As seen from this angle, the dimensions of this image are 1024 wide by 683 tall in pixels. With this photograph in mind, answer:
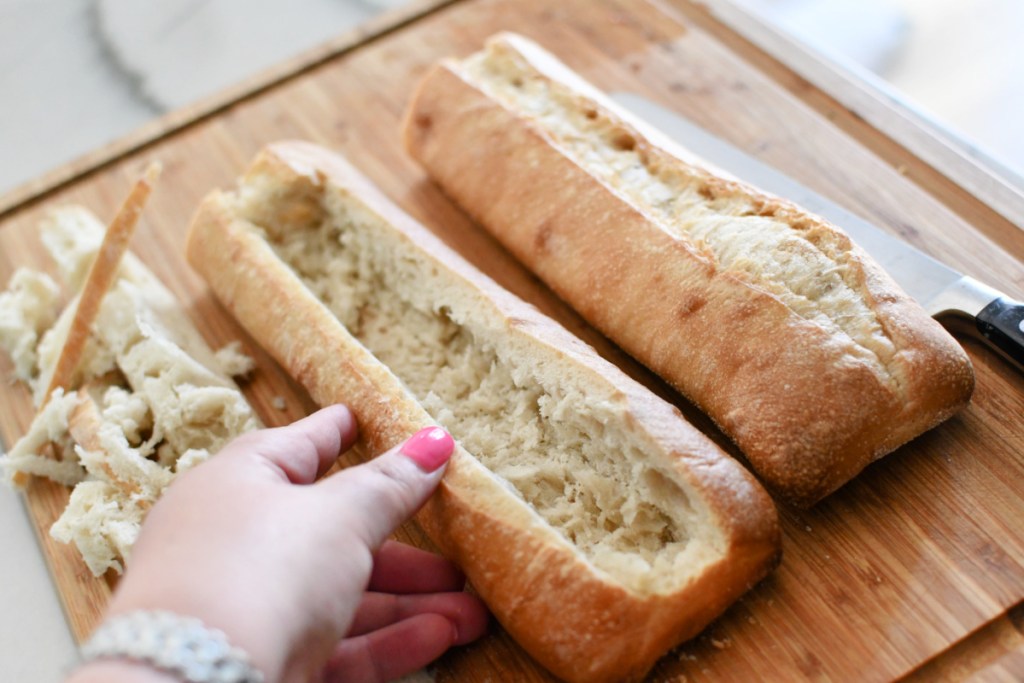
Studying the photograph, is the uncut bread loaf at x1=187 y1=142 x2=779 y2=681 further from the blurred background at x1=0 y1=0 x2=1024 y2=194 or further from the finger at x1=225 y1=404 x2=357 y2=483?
the blurred background at x1=0 y1=0 x2=1024 y2=194

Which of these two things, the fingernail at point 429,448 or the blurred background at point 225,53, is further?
the blurred background at point 225,53

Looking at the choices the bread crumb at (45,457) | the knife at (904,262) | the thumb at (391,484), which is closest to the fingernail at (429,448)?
the thumb at (391,484)

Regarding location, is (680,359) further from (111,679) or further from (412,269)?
(111,679)

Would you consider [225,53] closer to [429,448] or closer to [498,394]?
[498,394]

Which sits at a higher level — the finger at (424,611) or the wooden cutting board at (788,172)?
the wooden cutting board at (788,172)

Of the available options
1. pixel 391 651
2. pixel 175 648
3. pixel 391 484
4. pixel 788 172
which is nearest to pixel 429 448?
pixel 391 484

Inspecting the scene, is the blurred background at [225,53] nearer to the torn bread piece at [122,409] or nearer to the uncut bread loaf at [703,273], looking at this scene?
the uncut bread loaf at [703,273]
